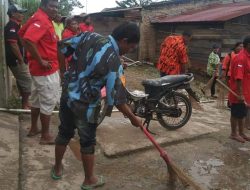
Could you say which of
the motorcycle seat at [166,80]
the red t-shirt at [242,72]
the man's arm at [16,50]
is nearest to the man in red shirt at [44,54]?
the man's arm at [16,50]

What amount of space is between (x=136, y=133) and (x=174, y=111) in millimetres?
785

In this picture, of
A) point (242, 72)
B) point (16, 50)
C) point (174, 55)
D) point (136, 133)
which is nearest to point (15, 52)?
point (16, 50)

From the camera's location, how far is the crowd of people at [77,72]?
10.9ft

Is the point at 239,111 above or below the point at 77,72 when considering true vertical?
below

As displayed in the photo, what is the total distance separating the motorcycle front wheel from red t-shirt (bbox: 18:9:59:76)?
2042 millimetres

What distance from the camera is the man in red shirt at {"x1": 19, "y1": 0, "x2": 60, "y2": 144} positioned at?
445cm

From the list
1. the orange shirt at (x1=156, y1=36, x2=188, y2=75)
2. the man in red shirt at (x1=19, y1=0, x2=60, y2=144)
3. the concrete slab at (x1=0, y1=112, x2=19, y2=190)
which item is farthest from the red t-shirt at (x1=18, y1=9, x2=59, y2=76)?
the orange shirt at (x1=156, y1=36, x2=188, y2=75)

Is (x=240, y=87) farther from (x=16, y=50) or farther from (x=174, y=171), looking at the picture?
(x=16, y=50)

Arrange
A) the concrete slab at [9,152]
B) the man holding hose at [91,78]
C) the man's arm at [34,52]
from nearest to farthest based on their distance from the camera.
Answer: the man holding hose at [91,78] → the concrete slab at [9,152] → the man's arm at [34,52]

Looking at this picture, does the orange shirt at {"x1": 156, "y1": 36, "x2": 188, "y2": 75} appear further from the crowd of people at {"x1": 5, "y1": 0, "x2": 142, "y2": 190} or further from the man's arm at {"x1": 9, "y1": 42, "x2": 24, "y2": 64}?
the crowd of people at {"x1": 5, "y1": 0, "x2": 142, "y2": 190}

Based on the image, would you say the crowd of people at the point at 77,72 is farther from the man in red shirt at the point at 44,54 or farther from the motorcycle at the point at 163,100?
the motorcycle at the point at 163,100

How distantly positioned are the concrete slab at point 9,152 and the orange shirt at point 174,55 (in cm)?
304

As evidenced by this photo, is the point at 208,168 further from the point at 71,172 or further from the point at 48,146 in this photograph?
the point at 48,146

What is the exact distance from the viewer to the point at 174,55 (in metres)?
6.98
